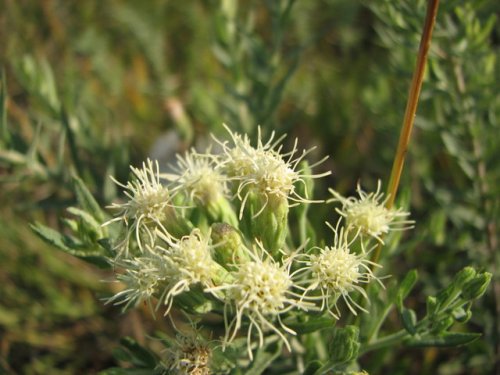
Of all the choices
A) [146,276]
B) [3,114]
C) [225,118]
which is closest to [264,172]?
[146,276]

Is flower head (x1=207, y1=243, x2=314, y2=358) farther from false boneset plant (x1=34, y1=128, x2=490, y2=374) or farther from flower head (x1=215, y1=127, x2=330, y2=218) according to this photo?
flower head (x1=215, y1=127, x2=330, y2=218)

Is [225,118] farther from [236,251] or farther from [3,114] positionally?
[236,251]

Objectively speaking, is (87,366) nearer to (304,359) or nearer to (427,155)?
(304,359)

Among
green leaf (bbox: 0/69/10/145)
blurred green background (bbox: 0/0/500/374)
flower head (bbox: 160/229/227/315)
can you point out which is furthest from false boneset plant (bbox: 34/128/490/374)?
green leaf (bbox: 0/69/10/145)

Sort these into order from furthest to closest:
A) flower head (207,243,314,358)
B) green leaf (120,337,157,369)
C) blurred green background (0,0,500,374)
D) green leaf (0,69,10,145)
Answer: blurred green background (0,0,500,374) → green leaf (0,69,10,145) → green leaf (120,337,157,369) → flower head (207,243,314,358)

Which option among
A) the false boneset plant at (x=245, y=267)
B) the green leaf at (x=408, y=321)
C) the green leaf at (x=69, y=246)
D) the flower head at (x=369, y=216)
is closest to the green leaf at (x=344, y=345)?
the false boneset plant at (x=245, y=267)

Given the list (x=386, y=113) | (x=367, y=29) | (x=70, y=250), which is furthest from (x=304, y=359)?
(x=367, y=29)
